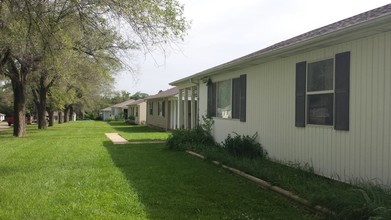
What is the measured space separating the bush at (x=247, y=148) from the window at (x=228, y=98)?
37.6 inches

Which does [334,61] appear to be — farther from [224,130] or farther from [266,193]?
[224,130]

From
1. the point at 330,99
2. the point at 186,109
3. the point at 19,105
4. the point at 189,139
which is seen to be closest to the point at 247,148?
the point at 330,99

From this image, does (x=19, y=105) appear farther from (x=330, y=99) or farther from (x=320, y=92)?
(x=330, y=99)

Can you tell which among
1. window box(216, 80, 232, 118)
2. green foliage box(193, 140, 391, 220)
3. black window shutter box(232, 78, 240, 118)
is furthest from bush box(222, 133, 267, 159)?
window box(216, 80, 232, 118)

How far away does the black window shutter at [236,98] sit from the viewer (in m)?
13.1

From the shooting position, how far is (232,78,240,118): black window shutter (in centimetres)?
1312

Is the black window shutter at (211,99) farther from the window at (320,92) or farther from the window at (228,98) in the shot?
the window at (320,92)

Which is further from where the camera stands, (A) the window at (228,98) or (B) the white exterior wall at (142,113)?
(B) the white exterior wall at (142,113)

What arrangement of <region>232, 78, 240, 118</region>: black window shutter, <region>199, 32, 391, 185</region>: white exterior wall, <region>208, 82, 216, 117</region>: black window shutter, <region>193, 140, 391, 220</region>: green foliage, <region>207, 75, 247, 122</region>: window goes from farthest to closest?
<region>208, 82, 216, 117</region>: black window shutter → <region>232, 78, 240, 118</region>: black window shutter → <region>207, 75, 247, 122</region>: window → <region>199, 32, 391, 185</region>: white exterior wall → <region>193, 140, 391, 220</region>: green foliage

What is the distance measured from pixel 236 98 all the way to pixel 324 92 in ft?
17.1

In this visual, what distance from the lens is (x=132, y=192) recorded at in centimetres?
735

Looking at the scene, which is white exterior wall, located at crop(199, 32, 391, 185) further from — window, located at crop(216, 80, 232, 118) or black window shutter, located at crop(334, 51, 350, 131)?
window, located at crop(216, 80, 232, 118)

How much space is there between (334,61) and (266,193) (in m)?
2.89

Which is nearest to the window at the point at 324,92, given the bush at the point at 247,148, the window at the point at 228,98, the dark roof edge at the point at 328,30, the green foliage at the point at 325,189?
the dark roof edge at the point at 328,30
